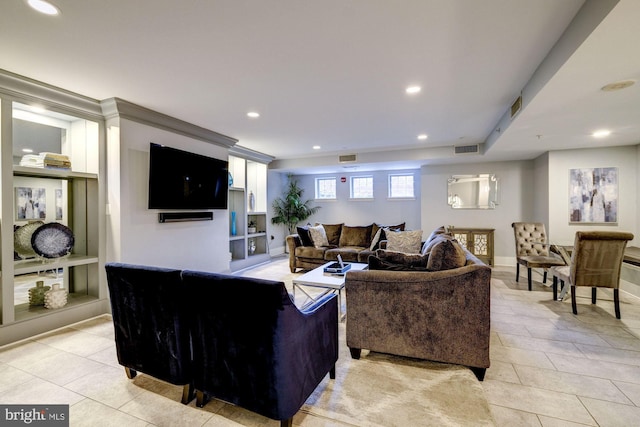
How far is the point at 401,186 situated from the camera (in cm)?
721

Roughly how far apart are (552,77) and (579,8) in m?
0.56

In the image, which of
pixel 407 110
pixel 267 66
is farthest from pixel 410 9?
pixel 407 110

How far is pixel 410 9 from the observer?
1.75 metres

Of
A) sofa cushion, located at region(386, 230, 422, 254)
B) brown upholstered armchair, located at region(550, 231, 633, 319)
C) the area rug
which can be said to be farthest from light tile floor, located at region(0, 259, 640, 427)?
sofa cushion, located at region(386, 230, 422, 254)

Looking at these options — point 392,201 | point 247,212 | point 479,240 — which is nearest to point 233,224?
point 247,212

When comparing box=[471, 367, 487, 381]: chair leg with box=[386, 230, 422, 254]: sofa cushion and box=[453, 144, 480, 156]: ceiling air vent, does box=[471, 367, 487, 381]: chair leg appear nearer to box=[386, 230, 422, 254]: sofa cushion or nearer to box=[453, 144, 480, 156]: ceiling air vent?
box=[386, 230, 422, 254]: sofa cushion

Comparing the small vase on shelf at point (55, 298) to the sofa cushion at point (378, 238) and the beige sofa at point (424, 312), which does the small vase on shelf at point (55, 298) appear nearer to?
the beige sofa at point (424, 312)

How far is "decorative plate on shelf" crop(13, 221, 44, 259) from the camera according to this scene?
2.84 metres

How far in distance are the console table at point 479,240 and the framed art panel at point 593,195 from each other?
138cm

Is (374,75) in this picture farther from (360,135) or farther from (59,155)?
(59,155)

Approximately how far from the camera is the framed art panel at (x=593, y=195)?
4555 mm

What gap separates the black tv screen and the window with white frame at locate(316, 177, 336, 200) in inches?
140

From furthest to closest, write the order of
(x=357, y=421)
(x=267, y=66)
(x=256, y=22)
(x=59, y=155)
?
(x=59, y=155) → (x=267, y=66) → (x=256, y=22) → (x=357, y=421)

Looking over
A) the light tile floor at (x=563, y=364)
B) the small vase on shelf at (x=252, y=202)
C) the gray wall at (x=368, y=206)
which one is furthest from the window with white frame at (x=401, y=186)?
the light tile floor at (x=563, y=364)
